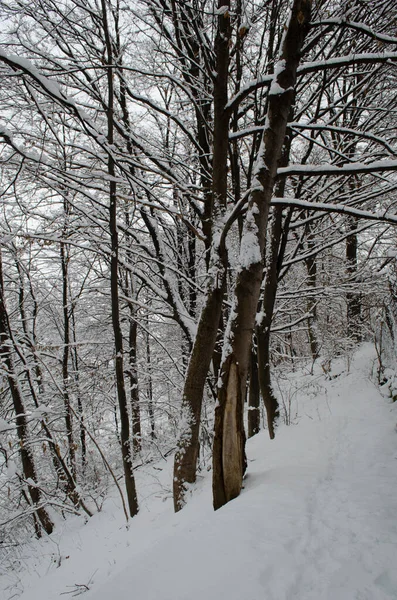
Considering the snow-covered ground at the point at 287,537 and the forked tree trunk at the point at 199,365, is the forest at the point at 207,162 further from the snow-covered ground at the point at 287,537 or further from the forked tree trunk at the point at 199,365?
the snow-covered ground at the point at 287,537

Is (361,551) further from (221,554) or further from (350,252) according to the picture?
(350,252)

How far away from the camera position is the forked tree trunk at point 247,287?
2561 millimetres

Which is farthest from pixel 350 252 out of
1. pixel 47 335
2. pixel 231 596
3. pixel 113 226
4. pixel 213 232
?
pixel 47 335

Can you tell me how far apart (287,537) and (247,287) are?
180 centimetres

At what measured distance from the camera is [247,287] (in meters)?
2.71

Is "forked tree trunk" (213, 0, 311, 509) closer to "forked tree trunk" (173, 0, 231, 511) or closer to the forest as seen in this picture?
the forest

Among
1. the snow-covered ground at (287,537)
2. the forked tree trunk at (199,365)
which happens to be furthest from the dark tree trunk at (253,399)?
the forked tree trunk at (199,365)

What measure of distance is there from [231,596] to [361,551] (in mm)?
803

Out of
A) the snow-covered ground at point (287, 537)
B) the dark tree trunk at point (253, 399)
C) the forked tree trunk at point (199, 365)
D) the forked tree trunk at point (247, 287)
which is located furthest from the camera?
the dark tree trunk at point (253, 399)

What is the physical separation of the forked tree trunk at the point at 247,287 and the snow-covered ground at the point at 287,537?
252 mm

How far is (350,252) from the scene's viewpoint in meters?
10.3

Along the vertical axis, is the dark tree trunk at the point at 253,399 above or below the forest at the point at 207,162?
below

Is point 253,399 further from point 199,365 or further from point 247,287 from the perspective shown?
point 247,287

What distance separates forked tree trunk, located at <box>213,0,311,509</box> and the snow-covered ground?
9.9 inches
